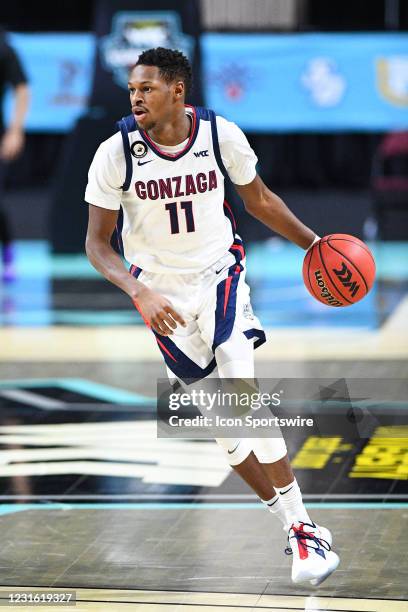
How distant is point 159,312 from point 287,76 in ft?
37.3

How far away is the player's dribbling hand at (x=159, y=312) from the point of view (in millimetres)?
4535

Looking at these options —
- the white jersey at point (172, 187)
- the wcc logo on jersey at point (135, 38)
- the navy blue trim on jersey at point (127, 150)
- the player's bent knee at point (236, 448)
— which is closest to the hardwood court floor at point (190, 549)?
the player's bent knee at point (236, 448)

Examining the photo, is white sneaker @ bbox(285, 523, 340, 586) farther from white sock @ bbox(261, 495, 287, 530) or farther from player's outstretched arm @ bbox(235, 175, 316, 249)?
player's outstretched arm @ bbox(235, 175, 316, 249)

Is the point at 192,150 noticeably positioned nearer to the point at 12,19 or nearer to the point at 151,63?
the point at 151,63

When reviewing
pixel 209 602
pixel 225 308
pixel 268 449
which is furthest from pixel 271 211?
pixel 209 602

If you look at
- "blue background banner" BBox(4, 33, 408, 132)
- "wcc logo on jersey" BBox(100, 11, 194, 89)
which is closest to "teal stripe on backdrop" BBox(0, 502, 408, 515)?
"wcc logo on jersey" BBox(100, 11, 194, 89)

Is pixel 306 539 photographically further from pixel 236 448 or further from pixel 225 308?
pixel 225 308

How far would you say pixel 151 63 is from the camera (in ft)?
15.5

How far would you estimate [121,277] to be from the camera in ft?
15.4

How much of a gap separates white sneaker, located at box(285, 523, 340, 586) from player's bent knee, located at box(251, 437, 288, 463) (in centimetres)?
26

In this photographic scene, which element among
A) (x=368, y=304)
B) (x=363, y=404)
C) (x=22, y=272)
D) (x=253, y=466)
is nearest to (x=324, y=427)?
(x=363, y=404)

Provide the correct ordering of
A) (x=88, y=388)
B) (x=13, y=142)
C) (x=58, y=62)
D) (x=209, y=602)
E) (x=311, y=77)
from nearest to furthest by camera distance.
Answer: (x=209, y=602) → (x=88, y=388) → (x=13, y=142) → (x=311, y=77) → (x=58, y=62)

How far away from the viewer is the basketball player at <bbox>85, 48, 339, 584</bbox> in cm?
475

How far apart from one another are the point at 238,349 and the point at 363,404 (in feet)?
9.56
